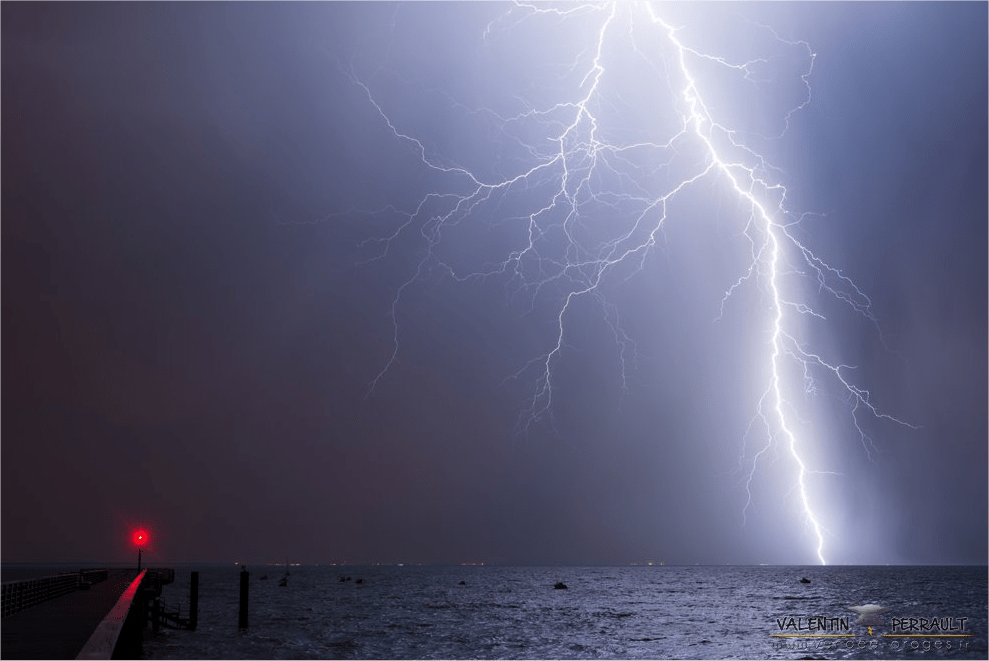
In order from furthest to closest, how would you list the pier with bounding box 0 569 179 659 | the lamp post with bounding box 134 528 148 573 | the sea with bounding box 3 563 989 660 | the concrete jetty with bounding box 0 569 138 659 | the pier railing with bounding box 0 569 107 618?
the lamp post with bounding box 134 528 148 573, the sea with bounding box 3 563 989 660, the pier railing with bounding box 0 569 107 618, the concrete jetty with bounding box 0 569 138 659, the pier with bounding box 0 569 179 659

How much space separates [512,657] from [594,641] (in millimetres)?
5360

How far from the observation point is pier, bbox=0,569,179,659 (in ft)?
42.5

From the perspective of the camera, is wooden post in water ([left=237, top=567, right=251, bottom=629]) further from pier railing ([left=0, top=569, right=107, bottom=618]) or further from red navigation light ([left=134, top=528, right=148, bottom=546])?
red navigation light ([left=134, top=528, right=148, bottom=546])

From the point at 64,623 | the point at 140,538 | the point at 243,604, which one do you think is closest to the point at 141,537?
the point at 140,538

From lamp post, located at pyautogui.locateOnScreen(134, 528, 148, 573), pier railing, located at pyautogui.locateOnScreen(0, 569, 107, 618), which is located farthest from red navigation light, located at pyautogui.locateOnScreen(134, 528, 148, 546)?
→ pier railing, located at pyautogui.locateOnScreen(0, 569, 107, 618)

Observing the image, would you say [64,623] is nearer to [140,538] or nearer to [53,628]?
[53,628]

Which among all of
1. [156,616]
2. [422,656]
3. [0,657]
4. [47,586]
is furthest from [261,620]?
[0,657]

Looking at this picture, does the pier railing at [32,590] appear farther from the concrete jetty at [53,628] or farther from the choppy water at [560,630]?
the choppy water at [560,630]

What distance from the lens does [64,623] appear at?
18.0m

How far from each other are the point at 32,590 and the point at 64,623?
24.8 ft

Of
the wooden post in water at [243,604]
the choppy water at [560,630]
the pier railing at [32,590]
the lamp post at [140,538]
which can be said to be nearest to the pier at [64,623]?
the pier railing at [32,590]

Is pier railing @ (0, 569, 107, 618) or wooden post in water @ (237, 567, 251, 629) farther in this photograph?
wooden post in water @ (237, 567, 251, 629)

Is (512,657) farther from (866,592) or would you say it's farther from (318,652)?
(866,592)

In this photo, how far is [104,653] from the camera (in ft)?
36.9
